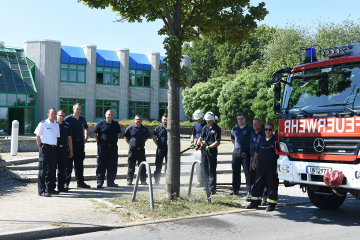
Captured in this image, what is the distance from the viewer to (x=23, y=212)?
6.16 m

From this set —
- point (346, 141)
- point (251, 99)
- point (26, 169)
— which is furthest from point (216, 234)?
point (251, 99)

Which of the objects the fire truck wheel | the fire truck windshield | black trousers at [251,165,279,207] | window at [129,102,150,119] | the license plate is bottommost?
the fire truck wheel

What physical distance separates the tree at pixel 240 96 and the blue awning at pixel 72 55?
14193 millimetres

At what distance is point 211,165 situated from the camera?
845 cm

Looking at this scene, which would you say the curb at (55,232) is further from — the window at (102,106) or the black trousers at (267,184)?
the window at (102,106)

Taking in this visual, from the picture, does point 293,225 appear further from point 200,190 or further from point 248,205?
point 200,190

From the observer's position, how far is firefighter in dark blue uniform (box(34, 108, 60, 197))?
776 centimetres

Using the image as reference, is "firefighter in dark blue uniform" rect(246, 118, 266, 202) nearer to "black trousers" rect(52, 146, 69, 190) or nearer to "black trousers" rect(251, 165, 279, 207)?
"black trousers" rect(251, 165, 279, 207)

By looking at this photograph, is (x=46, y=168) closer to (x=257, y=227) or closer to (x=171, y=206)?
(x=171, y=206)

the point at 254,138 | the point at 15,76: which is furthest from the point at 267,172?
the point at 15,76

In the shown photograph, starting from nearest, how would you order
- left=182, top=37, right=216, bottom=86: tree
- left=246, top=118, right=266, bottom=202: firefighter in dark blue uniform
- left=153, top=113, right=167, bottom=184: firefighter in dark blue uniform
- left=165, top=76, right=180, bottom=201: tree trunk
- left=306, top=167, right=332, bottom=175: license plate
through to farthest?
left=306, top=167, right=332, bottom=175: license plate
left=165, top=76, right=180, bottom=201: tree trunk
left=246, top=118, right=266, bottom=202: firefighter in dark blue uniform
left=153, top=113, right=167, bottom=184: firefighter in dark blue uniform
left=182, top=37, right=216, bottom=86: tree

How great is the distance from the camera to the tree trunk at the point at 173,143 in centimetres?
729

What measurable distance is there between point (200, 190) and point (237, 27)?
407 cm

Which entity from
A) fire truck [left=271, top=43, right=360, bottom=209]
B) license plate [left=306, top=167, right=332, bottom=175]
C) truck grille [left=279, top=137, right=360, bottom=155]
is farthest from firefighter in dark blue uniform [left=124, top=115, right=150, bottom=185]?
license plate [left=306, top=167, right=332, bottom=175]
